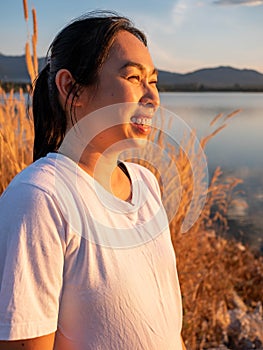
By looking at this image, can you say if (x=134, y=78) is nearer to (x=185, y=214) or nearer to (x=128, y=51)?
(x=128, y=51)

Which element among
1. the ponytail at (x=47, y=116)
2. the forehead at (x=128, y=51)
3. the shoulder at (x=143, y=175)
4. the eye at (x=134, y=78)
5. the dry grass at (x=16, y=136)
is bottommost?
the dry grass at (x=16, y=136)

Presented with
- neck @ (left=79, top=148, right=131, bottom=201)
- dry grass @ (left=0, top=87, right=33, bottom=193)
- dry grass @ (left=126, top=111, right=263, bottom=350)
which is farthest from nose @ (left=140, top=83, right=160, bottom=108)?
dry grass @ (left=0, top=87, right=33, bottom=193)

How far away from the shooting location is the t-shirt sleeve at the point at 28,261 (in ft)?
2.61

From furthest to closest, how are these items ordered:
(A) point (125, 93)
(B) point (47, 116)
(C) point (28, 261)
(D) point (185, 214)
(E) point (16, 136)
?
(D) point (185, 214)
(E) point (16, 136)
(B) point (47, 116)
(A) point (125, 93)
(C) point (28, 261)

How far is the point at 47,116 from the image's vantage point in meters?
1.06

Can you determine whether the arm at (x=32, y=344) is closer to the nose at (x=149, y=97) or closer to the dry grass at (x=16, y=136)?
the nose at (x=149, y=97)

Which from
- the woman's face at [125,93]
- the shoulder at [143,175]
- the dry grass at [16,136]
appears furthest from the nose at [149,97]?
the dry grass at [16,136]

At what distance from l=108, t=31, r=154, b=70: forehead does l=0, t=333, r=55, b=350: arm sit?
49 centimetres

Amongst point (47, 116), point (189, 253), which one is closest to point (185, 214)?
point (189, 253)

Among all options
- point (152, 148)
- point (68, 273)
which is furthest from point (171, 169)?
point (68, 273)

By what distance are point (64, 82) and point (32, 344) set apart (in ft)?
1.52

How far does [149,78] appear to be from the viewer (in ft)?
3.24

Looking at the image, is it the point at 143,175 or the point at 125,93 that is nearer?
the point at 125,93

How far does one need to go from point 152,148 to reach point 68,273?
193cm
